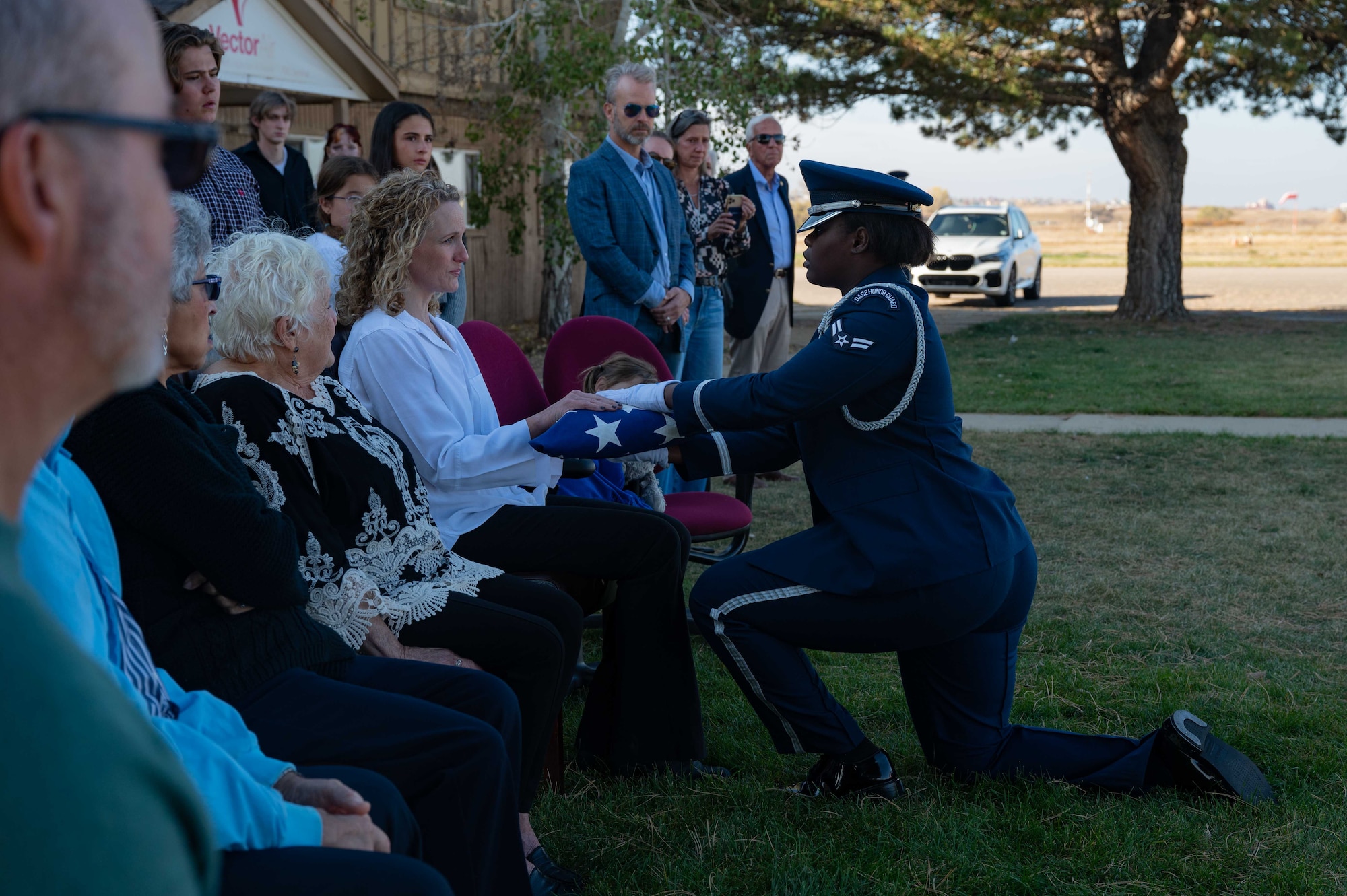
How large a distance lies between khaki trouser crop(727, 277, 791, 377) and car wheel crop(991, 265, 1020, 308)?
1522cm

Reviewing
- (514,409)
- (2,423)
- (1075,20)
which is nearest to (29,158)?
(2,423)

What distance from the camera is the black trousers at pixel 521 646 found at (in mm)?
2887

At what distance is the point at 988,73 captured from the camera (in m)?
15.2

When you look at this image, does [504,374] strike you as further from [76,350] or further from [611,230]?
[76,350]

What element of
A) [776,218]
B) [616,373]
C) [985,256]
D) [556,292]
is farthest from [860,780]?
[985,256]

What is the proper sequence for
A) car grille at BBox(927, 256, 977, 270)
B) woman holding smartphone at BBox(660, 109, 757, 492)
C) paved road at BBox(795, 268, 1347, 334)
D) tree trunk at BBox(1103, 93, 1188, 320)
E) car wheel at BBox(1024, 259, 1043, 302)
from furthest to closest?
1. car wheel at BBox(1024, 259, 1043, 302)
2. car grille at BBox(927, 256, 977, 270)
3. paved road at BBox(795, 268, 1347, 334)
4. tree trunk at BBox(1103, 93, 1188, 320)
5. woman holding smartphone at BBox(660, 109, 757, 492)

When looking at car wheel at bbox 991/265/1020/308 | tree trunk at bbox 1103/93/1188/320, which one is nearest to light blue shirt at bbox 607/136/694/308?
tree trunk at bbox 1103/93/1188/320

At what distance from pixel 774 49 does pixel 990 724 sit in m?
14.4

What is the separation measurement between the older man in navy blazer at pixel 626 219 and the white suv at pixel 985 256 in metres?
16.5

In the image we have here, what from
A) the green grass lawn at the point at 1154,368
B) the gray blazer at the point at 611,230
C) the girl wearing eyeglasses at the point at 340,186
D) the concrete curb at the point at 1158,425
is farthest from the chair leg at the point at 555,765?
the green grass lawn at the point at 1154,368

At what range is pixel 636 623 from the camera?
11.9 feet

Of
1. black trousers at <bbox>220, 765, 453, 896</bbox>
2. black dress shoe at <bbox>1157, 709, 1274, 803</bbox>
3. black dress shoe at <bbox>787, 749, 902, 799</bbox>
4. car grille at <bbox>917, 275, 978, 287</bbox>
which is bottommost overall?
black dress shoe at <bbox>787, 749, 902, 799</bbox>

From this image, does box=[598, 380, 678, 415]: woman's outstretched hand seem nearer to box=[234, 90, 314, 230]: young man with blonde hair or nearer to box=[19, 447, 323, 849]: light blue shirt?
box=[19, 447, 323, 849]: light blue shirt

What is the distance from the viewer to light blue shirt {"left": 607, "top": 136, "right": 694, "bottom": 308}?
628 cm
